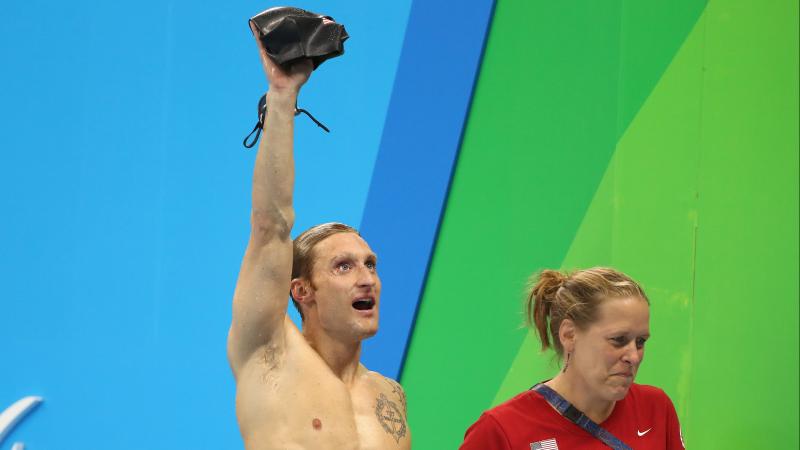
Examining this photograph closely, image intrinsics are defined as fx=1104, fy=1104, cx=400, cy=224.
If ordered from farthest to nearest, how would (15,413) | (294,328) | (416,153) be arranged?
(416,153) < (15,413) < (294,328)

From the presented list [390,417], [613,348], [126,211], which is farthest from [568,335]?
[126,211]

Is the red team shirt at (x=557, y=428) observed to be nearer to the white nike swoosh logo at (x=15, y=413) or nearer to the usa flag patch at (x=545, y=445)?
the usa flag patch at (x=545, y=445)

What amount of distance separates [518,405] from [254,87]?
1.68 meters

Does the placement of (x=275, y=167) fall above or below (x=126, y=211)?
above

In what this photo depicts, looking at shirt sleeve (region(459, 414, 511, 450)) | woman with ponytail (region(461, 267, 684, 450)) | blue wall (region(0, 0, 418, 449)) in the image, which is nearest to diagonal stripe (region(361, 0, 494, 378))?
blue wall (region(0, 0, 418, 449))

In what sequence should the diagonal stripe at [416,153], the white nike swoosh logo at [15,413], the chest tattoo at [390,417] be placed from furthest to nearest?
the diagonal stripe at [416,153] < the white nike swoosh logo at [15,413] < the chest tattoo at [390,417]

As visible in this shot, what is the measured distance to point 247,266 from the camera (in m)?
2.34

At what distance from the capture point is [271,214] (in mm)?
2311

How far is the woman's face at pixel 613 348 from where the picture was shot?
273 cm

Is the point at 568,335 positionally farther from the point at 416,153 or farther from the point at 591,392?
the point at 416,153

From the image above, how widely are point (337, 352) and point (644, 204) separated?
5.47ft

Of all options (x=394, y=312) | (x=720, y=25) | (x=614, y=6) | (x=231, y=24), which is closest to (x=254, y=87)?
(x=231, y=24)

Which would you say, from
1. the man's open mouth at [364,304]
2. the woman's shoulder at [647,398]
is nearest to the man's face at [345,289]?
the man's open mouth at [364,304]

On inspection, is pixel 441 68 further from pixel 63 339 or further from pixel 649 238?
pixel 63 339
